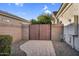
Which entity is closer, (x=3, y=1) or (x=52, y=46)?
(x=3, y=1)

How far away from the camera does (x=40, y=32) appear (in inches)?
307

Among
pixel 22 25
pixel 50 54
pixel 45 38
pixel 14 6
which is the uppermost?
pixel 14 6

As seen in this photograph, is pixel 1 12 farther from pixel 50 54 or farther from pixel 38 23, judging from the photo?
pixel 50 54

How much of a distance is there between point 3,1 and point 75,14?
8.36 ft

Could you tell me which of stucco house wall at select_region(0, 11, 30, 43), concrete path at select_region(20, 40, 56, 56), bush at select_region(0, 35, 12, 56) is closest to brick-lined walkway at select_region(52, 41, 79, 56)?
concrete path at select_region(20, 40, 56, 56)

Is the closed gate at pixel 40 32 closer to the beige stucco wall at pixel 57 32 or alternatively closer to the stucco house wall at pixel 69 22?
the beige stucco wall at pixel 57 32

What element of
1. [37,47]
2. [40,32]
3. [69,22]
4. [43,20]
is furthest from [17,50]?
[69,22]

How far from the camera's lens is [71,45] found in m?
7.60

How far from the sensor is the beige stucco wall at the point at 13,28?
7510 millimetres

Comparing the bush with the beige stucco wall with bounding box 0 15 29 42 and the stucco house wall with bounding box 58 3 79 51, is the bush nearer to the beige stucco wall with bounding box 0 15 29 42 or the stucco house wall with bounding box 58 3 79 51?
the beige stucco wall with bounding box 0 15 29 42

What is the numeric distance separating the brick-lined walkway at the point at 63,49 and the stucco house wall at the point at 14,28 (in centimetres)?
110

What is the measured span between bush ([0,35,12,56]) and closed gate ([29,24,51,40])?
810 millimetres

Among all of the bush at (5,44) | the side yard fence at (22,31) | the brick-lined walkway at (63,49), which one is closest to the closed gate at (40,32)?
the side yard fence at (22,31)

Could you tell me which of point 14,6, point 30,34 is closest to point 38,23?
point 30,34
